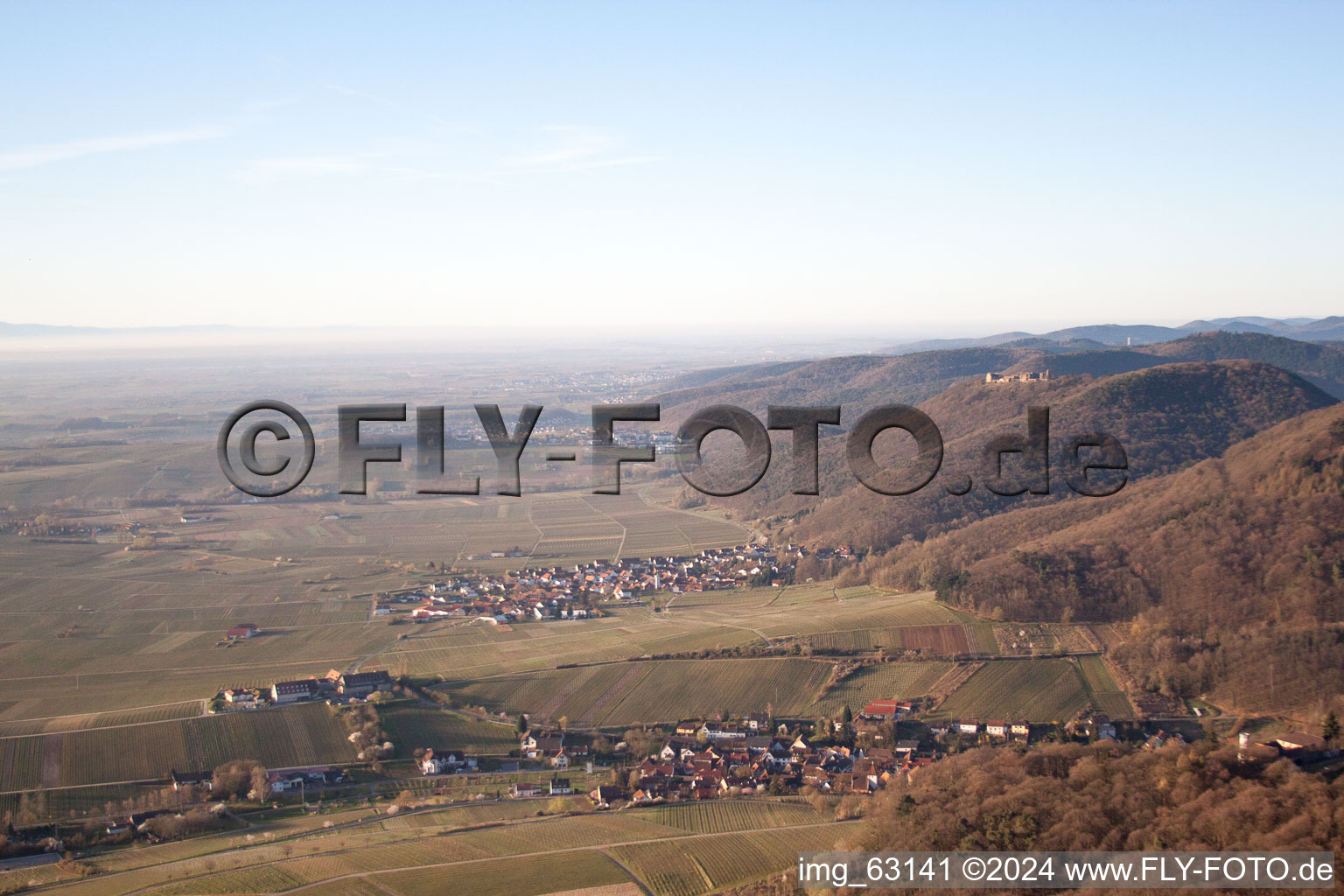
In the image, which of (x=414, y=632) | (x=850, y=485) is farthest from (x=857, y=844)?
(x=850, y=485)

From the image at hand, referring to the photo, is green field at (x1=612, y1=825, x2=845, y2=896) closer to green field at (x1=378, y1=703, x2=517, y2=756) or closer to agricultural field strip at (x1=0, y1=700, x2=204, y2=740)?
green field at (x1=378, y1=703, x2=517, y2=756)

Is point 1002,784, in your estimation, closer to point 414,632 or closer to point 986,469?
point 414,632

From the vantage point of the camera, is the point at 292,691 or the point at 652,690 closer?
the point at 292,691

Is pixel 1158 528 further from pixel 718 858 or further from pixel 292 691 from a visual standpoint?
pixel 292 691

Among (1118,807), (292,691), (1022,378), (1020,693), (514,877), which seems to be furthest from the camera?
(1022,378)

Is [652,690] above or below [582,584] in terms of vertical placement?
below

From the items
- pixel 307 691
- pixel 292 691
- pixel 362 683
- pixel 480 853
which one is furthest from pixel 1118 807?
pixel 292 691

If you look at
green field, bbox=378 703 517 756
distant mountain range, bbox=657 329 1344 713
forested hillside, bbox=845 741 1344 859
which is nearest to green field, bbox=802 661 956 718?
distant mountain range, bbox=657 329 1344 713
